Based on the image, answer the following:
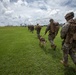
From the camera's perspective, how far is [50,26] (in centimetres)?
1383

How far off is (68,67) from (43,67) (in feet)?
3.75

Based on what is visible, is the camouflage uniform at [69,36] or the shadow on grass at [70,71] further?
the shadow on grass at [70,71]

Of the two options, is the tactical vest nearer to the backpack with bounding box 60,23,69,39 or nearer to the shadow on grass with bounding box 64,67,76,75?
the backpack with bounding box 60,23,69,39

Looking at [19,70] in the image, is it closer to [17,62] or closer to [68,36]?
[17,62]

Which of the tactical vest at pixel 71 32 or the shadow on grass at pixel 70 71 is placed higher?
the tactical vest at pixel 71 32

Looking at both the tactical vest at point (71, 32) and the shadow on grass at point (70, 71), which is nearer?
the tactical vest at point (71, 32)

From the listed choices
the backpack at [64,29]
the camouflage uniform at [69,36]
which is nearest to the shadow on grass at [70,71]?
the camouflage uniform at [69,36]

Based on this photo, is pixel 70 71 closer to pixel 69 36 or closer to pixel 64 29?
pixel 69 36

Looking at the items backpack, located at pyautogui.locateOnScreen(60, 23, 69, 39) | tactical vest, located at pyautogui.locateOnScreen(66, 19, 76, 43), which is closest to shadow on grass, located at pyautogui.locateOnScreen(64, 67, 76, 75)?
tactical vest, located at pyautogui.locateOnScreen(66, 19, 76, 43)

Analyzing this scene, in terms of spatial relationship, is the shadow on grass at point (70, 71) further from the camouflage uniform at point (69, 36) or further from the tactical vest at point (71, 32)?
the tactical vest at point (71, 32)

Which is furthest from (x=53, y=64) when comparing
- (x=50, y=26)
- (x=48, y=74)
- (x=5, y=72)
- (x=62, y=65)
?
(x=50, y=26)

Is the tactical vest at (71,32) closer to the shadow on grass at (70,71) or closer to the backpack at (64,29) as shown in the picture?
the backpack at (64,29)

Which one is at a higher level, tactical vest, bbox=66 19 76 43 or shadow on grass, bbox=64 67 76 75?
tactical vest, bbox=66 19 76 43

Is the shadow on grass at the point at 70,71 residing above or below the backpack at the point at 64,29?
below
